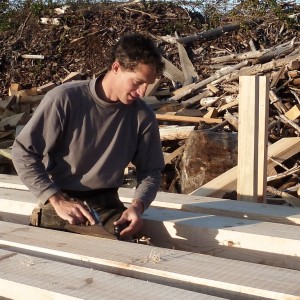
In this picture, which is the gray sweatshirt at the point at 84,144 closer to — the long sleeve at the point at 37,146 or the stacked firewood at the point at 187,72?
the long sleeve at the point at 37,146

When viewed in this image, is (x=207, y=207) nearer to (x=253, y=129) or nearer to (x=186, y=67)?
(x=253, y=129)

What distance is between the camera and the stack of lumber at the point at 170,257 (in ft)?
7.30

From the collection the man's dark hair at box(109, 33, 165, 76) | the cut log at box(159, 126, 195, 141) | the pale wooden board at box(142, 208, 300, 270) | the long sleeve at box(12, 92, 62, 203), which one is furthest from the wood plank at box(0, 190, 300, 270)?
the cut log at box(159, 126, 195, 141)

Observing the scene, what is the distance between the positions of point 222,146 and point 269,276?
3.74 metres

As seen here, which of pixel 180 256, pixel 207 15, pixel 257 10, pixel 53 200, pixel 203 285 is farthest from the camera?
pixel 207 15

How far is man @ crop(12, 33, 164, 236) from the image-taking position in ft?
10.4

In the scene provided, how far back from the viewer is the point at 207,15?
12609 millimetres

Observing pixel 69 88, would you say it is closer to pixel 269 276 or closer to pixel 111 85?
pixel 111 85

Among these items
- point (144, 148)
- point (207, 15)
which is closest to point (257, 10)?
point (207, 15)

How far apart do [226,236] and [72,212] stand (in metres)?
0.77

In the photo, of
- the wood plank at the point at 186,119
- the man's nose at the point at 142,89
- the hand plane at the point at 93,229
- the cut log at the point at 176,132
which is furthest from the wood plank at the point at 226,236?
the wood plank at the point at 186,119

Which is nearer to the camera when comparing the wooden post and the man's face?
the man's face

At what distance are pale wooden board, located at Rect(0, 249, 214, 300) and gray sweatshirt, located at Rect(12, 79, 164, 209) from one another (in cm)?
78

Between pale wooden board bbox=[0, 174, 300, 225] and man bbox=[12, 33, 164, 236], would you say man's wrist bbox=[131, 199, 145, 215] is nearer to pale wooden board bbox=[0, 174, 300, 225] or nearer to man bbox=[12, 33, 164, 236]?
man bbox=[12, 33, 164, 236]
